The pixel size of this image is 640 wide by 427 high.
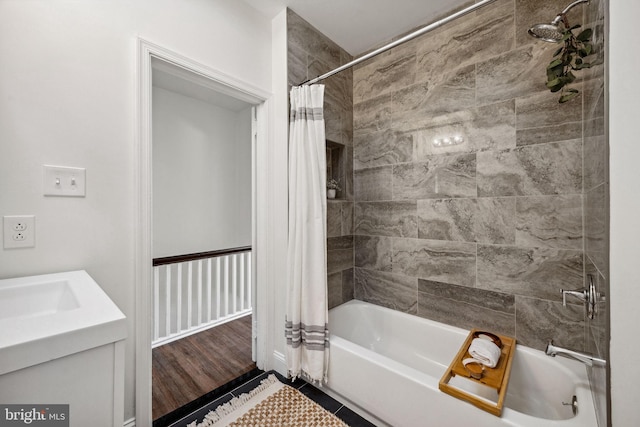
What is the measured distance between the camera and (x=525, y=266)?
166cm

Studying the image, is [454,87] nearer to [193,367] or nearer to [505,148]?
[505,148]

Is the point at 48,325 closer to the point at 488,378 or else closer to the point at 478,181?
the point at 488,378

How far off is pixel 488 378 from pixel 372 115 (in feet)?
6.71

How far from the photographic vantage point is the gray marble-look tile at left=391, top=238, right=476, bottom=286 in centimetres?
188

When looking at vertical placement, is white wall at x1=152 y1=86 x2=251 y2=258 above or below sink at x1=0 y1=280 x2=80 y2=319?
above

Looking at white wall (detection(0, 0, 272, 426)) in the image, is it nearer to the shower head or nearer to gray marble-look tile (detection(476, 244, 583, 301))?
the shower head

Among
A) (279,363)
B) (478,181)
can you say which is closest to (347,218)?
(478,181)

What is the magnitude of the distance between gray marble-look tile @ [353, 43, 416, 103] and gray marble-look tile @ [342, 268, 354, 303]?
162cm

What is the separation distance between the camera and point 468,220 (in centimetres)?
186

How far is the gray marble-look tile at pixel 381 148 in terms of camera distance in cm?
217

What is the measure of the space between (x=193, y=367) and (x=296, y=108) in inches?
83.8

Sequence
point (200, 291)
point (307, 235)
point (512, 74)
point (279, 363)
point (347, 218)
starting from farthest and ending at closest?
point (200, 291)
point (347, 218)
point (279, 363)
point (307, 235)
point (512, 74)

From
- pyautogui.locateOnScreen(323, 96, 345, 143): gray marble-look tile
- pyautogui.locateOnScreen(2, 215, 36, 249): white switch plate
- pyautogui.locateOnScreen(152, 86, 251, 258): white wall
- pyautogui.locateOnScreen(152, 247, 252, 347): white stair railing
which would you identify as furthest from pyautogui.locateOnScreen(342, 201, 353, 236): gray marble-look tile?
pyautogui.locateOnScreen(2, 215, 36, 249): white switch plate

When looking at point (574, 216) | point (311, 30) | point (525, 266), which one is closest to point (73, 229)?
point (311, 30)
